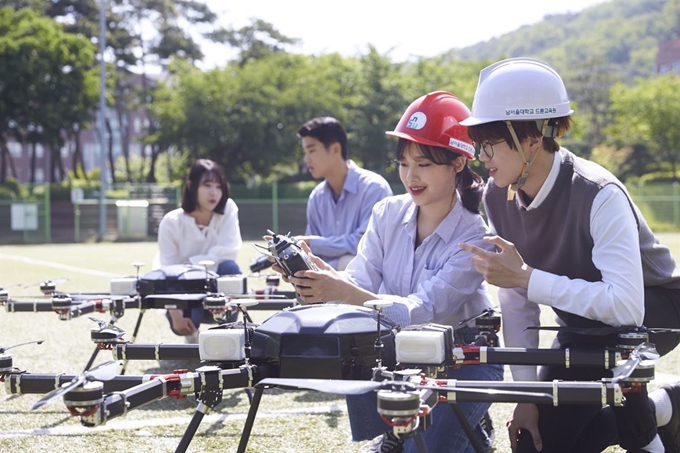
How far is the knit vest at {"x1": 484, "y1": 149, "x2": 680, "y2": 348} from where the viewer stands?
127 inches

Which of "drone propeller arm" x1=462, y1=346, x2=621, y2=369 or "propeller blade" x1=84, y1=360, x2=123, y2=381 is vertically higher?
"propeller blade" x1=84, y1=360, x2=123, y2=381

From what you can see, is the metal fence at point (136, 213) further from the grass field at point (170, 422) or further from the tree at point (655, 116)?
the grass field at point (170, 422)

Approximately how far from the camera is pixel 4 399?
212 inches

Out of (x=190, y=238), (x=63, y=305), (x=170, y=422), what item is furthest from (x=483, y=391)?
(x=190, y=238)

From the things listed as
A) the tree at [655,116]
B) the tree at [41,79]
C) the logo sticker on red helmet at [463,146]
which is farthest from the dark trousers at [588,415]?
the tree at [655,116]

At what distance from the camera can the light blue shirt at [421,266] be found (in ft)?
11.5

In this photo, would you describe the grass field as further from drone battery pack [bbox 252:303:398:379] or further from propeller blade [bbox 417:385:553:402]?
propeller blade [bbox 417:385:553:402]

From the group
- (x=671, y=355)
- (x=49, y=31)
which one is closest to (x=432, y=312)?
(x=671, y=355)

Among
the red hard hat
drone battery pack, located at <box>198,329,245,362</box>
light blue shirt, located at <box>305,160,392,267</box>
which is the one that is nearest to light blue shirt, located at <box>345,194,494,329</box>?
the red hard hat

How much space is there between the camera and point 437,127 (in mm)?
3666

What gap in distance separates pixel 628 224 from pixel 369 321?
1.03 m

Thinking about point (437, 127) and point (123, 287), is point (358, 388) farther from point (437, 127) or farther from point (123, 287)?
point (123, 287)

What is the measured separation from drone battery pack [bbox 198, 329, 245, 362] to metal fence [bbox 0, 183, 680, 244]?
25616 millimetres

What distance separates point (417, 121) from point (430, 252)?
1.90 ft
